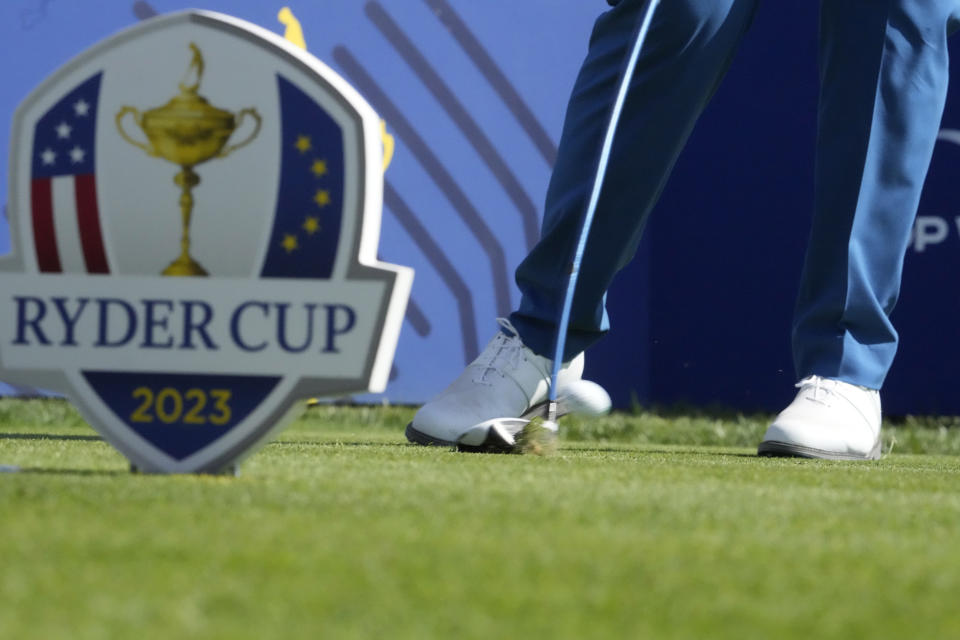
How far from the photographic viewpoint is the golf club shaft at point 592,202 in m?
1.60

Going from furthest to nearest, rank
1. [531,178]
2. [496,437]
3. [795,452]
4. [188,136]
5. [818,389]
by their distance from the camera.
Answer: [531,178]
[818,389]
[795,452]
[496,437]
[188,136]

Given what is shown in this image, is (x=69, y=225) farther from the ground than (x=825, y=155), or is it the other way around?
(x=825, y=155)

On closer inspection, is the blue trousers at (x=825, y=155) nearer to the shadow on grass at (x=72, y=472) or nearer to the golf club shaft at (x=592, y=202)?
the golf club shaft at (x=592, y=202)

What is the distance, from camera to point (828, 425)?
62.9 inches

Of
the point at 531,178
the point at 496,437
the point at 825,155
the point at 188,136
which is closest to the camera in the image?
the point at 188,136

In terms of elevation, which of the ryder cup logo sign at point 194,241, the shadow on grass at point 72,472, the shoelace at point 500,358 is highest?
the ryder cup logo sign at point 194,241

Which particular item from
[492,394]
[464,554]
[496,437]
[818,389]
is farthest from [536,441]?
[464,554]

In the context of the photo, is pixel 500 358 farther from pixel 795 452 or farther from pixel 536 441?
pixel 795 452

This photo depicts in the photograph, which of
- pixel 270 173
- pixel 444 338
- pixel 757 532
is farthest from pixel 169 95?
pixel 444 338

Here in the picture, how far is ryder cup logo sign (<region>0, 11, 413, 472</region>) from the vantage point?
34.5 inches

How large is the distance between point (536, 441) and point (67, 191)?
0.71 m

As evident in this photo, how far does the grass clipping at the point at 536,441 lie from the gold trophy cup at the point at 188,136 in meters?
0.65

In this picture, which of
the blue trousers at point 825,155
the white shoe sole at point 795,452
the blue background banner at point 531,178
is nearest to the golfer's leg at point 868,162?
the blue trousers at point 825,155

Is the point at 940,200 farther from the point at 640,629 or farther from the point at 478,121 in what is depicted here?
the point at 640,629
